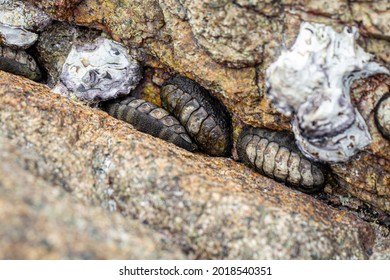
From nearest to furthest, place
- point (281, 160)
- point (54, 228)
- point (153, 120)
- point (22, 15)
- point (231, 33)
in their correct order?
point (54, 228)
point (231, 33)
point (281, 160)
point (153, 120)
point (22, 15)

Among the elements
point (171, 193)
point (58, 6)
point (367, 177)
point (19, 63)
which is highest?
point (58, 6)

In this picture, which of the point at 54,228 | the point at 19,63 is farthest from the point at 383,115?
the point at 19,63

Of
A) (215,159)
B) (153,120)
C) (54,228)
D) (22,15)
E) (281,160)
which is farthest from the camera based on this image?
(22,15)

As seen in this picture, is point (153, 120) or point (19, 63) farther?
point (19, 63)

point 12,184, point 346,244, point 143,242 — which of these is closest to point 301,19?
point 346,244

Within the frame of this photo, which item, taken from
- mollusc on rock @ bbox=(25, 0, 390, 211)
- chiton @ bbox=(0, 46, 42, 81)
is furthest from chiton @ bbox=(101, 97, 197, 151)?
chiton @ bbox=(0, 46, 42, 81)

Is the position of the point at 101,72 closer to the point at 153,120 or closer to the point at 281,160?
the point at 153,120

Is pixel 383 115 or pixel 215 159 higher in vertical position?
pixel 383 115
